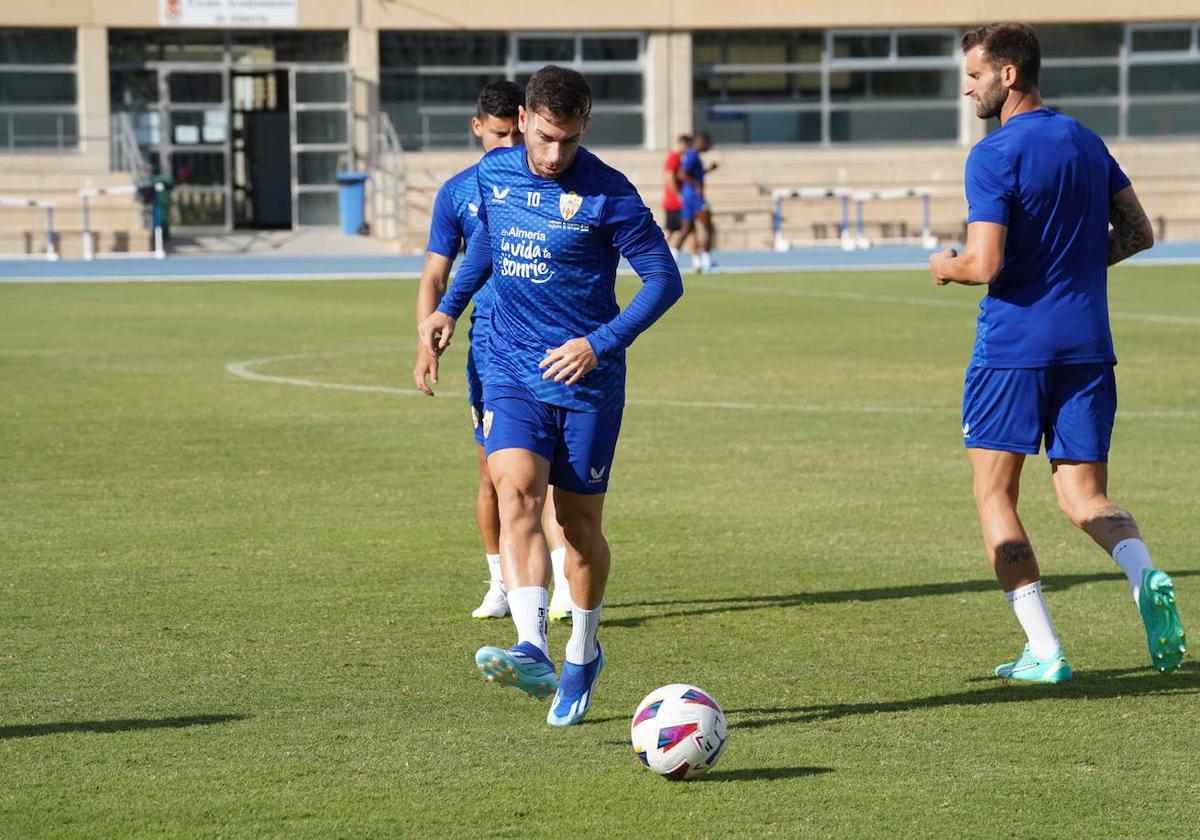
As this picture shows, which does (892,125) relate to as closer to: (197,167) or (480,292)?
(197,167)

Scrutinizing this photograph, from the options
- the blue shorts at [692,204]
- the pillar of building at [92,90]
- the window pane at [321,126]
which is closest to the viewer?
the blue shorts at [692,204]

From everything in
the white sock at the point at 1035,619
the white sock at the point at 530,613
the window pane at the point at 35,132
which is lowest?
the white sock at the point at 1035,619

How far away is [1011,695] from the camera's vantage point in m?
6.27

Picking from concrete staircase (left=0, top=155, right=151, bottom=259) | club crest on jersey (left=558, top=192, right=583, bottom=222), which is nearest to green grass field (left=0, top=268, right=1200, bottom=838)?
club crest on jersey (left=558, top=192, right=583, bottom=222)

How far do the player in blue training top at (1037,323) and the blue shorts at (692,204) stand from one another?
25.7 metres

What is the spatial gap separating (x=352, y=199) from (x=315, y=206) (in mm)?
1661

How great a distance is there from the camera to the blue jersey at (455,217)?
716 cm

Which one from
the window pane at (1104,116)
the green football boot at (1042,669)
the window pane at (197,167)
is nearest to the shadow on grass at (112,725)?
the green football boot at (1042,669)

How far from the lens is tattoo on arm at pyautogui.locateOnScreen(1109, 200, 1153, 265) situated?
6.59 m

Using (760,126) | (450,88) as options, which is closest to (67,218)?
(450,88)

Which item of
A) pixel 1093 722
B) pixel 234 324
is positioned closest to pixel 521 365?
pixel 1093 722

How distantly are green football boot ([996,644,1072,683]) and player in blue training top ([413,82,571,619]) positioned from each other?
1.91 metres

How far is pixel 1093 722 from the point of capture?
19.4 ft

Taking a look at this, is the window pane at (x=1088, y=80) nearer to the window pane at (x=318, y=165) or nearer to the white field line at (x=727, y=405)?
the window pane at (x=318, y=165)
